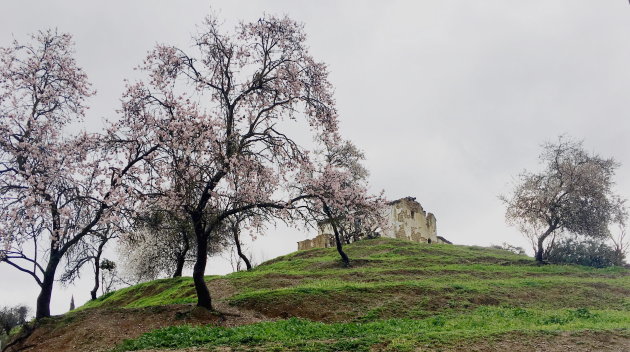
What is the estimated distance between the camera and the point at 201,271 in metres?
20.6

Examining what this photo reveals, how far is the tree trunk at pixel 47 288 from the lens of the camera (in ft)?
71.7

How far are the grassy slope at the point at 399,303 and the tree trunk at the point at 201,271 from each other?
1.72 meters

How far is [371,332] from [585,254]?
37177 mm

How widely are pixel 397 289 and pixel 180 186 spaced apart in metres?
11.2

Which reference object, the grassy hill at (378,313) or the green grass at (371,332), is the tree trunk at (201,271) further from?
the green grass at (371,332)

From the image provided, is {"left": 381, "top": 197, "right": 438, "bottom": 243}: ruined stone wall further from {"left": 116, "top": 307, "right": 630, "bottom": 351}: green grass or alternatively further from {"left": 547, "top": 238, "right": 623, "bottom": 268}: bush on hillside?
{"left": 116, "top": 307, "right": 630, "bottom": 351}: green grass

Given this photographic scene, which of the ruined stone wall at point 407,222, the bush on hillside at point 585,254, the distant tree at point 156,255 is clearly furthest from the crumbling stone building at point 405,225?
the bush on hillside at point 585,254

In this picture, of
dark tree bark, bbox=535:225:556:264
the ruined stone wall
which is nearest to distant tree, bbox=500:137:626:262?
dark tree bark, bbox=535:225:556:264

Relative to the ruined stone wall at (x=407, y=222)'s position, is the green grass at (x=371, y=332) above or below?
below

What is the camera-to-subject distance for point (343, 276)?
98.6 ft

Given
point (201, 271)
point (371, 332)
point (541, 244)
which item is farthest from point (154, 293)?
point (541, 244)

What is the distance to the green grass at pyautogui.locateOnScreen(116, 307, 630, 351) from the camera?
12352 mm

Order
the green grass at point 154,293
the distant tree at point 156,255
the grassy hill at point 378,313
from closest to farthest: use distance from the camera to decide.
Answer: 1. the grassy hill at point 378,313
2. the green grass at point 154,293
3. the distant tree at point 156,255

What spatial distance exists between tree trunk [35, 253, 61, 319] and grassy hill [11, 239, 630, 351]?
1871 mm
